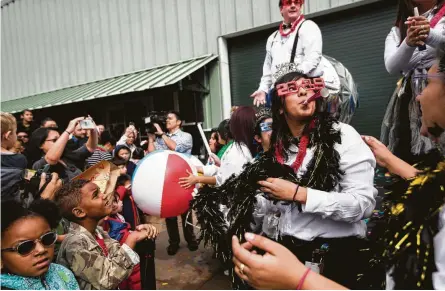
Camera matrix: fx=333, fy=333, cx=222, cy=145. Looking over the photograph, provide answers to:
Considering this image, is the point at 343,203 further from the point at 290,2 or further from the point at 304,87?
the point at 290,2

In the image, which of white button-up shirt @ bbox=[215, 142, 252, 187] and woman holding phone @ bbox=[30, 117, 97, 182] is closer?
white button-up shirt @ bbox=[215, 142, 252, 187]

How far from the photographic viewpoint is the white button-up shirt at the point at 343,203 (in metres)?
1.59

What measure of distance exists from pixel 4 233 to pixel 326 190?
5.22ft

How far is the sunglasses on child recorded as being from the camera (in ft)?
5.18

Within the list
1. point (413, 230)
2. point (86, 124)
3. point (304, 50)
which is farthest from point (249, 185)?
point (86, 124)

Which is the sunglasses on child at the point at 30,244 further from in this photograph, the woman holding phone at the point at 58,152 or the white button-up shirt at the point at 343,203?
the woman holding phone at the point at 58,152

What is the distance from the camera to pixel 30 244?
1611 millimetres

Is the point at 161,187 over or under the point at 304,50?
under

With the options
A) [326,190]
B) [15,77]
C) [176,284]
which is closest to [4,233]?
[326,190]

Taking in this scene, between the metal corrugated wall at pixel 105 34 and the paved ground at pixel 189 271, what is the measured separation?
4.54m

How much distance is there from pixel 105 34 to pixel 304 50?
720 centimetres

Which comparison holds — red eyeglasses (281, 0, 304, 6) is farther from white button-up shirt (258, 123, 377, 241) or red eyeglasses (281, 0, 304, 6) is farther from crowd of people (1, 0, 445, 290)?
white button-up shirt (258, 123, 377, 241)

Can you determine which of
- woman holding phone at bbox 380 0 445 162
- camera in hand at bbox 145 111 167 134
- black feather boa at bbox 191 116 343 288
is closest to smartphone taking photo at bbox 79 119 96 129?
camera in hand at bbox 145 111 167 134

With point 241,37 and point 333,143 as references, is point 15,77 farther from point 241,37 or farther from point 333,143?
point 333,143
